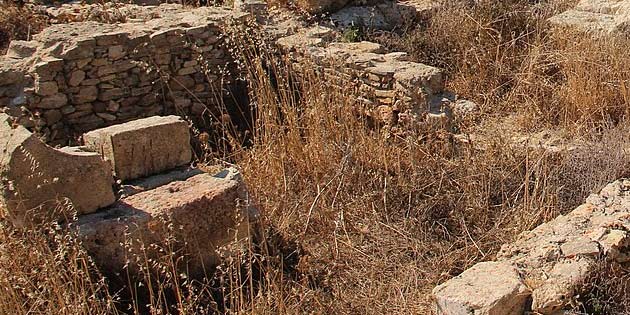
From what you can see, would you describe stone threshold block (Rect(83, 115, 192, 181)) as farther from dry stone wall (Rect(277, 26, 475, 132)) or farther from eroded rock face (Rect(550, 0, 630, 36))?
eroded rock face (Rect(550, 0, 630, 36))

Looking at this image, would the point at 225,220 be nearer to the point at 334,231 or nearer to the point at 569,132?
the point at 334,231

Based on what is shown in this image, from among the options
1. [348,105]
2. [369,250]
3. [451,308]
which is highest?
[348,105]

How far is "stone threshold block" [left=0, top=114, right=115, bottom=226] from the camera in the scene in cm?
348

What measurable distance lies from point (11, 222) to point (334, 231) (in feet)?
6.46

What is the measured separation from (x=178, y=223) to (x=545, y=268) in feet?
6.52

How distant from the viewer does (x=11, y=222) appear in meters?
3.59

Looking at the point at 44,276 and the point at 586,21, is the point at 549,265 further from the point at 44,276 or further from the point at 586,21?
the point at 586,21

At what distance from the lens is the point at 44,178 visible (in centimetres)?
361

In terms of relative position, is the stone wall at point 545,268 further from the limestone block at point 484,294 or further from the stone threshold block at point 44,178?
the stone threshold block at point 44,178

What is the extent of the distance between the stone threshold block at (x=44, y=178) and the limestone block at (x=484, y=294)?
1.96m

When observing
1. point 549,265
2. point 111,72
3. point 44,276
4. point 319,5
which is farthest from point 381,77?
point 44,276

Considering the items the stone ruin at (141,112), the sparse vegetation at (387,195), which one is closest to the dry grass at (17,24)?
the stone ruin at (141,112)

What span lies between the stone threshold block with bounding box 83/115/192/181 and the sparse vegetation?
0.62 meters

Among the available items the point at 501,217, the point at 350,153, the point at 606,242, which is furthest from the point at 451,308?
the point at 350,153
